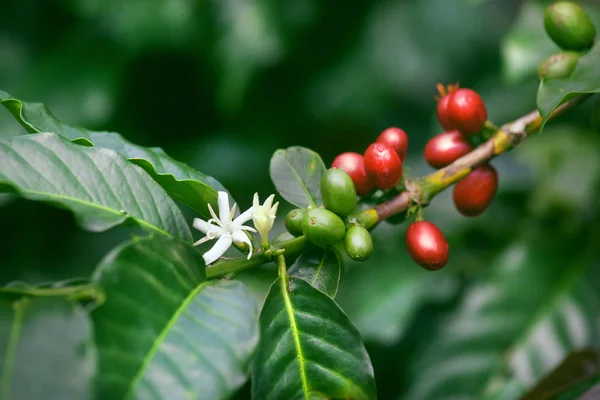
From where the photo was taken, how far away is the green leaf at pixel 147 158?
0.76 metres

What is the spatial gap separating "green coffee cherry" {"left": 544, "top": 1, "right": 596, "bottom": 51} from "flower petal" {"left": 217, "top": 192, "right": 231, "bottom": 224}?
0.58 meters

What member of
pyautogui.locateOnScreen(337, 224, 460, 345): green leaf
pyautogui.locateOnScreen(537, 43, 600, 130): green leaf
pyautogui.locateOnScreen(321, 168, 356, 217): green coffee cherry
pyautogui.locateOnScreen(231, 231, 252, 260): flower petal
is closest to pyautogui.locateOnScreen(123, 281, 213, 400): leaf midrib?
pyautogui.locateOnScreen(231, 231, 252, 260): flower petal

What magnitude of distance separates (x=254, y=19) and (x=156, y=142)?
64cm

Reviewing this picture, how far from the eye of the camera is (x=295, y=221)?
777 millimetres

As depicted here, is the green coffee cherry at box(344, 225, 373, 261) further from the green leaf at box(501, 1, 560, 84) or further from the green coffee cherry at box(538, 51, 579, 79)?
the green leaf at box(501, 1, 560, 84)

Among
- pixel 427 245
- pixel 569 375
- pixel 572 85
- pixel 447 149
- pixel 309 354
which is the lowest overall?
pixel 569 375

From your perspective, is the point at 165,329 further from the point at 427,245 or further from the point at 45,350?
the point at 427,245

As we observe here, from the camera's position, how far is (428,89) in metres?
2.41

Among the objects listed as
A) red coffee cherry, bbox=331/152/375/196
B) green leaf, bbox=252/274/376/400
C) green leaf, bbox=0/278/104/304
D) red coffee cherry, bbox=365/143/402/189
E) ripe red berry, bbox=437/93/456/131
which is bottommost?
green leaf, bbox=252/274/376/400

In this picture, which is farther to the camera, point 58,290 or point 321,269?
point 321,269

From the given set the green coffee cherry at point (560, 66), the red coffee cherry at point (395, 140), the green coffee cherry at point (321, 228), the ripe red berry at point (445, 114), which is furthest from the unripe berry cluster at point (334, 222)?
the green coffee cherry at point (560, 66)

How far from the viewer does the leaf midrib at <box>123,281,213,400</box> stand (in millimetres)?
534

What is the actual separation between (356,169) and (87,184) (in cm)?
35

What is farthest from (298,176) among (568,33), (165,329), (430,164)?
(568,33)
